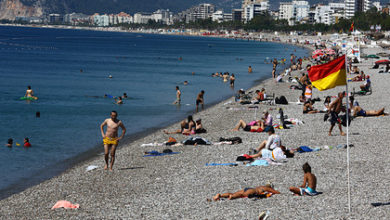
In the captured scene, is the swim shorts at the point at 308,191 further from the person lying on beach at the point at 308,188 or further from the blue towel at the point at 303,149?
the blue towel at the point at 303,149

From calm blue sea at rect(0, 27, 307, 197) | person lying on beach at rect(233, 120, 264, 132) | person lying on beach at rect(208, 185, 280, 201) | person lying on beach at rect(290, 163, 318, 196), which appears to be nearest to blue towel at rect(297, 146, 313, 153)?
person lying on beach at rect(233, 120, 264, 132)

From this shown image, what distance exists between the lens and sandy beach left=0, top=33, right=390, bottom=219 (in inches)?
516

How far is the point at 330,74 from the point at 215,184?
5.13 meters

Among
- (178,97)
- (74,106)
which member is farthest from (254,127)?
(74,106)

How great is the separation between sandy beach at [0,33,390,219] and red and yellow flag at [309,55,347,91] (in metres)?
2.88

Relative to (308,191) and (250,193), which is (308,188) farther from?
(250,193)

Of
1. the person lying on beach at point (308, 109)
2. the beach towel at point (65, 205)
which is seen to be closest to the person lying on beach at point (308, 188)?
the beach towel at point (65, 205)

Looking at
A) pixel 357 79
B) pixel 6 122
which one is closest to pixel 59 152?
pixel 6 122

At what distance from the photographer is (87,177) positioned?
18266mm

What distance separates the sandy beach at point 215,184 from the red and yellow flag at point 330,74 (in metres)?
2.88

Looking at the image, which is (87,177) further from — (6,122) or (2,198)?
(6,122)

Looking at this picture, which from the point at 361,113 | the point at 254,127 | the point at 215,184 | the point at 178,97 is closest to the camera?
the point at 215,184

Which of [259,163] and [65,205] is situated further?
[259,163]

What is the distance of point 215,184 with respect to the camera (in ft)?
52.1
